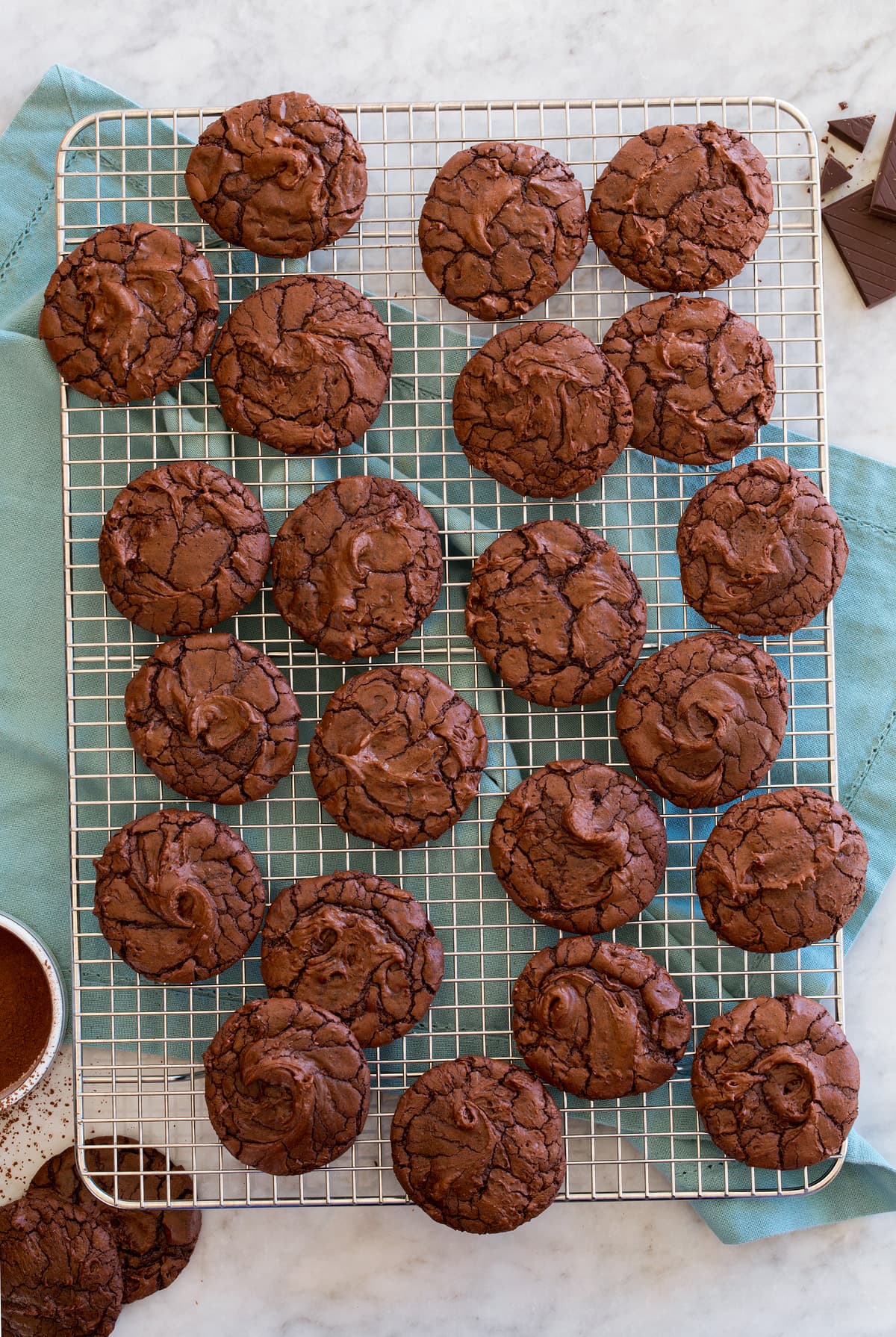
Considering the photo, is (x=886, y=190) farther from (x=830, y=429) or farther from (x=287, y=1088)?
(x=287, y=1088)

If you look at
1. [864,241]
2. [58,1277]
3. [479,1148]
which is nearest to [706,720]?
[479,1148]

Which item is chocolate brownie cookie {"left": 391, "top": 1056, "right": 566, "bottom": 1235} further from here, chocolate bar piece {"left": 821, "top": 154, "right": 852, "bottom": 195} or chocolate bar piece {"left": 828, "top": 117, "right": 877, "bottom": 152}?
chocolate bar piece {"left": 828, "top": 117, "right": 877, "bottom": 152}

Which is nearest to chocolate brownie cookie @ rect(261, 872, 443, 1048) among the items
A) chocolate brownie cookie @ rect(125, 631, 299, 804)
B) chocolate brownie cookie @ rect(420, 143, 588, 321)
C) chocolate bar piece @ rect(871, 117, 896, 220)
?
chocolate brownie cookie @ rect(125, 631, 299, 804)

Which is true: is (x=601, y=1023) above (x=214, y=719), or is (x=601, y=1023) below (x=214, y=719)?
below

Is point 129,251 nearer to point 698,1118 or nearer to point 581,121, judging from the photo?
point 581,121

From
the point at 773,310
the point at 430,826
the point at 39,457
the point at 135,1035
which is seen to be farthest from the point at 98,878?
the point at 773,310

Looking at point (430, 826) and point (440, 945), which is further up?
point (430, 826)
